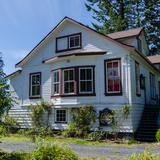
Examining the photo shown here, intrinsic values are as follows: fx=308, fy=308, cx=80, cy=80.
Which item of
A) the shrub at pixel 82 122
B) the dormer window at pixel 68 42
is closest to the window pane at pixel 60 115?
the shrub at pixel 82 122

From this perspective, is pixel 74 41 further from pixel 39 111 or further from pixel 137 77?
pixel 39 111

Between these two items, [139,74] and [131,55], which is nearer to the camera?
[131,55]

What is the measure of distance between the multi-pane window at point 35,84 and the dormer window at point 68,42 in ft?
9.56

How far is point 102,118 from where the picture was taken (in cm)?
2078

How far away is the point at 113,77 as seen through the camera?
69.0 ft

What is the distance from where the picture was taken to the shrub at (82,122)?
20553 millimetres

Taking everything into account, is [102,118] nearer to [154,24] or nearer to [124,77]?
[124,77]

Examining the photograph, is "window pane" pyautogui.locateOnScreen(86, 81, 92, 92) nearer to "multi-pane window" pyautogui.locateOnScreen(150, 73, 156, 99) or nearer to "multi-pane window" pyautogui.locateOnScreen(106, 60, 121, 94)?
"multi-pane window" pyautogui.locateOnScreen(106, 60, 121, 94)

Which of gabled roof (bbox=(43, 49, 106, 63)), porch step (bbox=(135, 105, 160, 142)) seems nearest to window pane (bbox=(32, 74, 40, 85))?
gabled roof (bbox=(43, 49, 106, 63))

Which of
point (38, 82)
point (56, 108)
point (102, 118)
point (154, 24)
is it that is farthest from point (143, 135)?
point (154, 24)

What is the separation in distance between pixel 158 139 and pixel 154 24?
2722 cm

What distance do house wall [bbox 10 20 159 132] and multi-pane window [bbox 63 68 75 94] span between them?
47cm

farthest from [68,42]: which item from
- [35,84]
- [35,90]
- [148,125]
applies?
[148,125]

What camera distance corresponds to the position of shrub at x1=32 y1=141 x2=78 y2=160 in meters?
8.47
